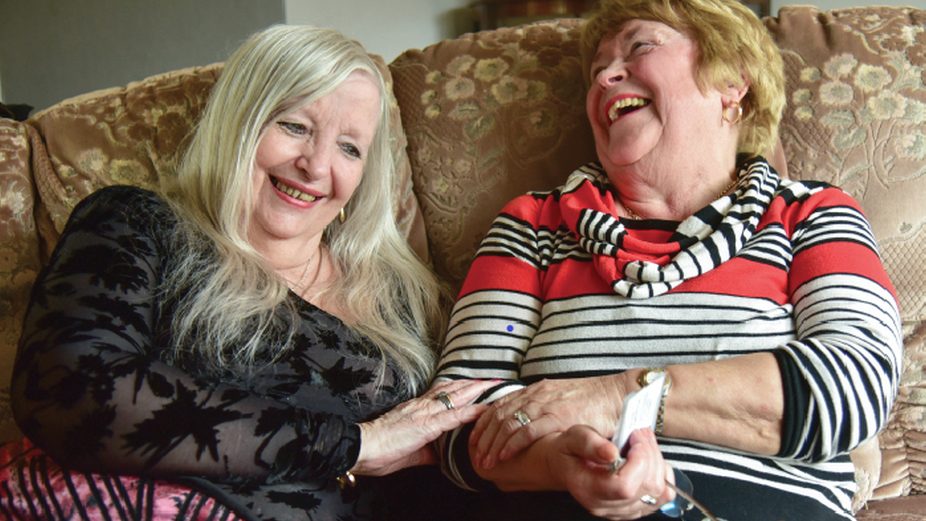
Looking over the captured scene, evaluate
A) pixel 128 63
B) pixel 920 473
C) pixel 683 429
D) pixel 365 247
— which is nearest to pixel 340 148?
pixel 365 247

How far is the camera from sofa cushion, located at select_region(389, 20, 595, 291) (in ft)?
5.16

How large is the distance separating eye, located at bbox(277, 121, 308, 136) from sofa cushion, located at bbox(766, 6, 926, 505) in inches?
40.9

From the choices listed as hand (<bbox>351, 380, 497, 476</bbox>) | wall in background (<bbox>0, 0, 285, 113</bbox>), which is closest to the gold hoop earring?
hand (<bbox>351, 380, 497, 476</bbox>)

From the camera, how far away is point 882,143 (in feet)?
4.61

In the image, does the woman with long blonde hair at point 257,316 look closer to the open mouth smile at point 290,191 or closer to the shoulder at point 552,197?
the open mouth smile at point 290,191

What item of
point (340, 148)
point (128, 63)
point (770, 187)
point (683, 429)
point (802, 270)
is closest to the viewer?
point (683, 429)

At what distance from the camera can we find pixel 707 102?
4.15 ft

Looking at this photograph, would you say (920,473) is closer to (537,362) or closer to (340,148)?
(537,362)

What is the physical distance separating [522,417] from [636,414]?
30 centimetres

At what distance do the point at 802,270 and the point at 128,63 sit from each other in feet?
10.7

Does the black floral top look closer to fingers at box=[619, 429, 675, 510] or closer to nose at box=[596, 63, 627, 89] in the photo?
fingers at box=[619, 429, 675, 510]

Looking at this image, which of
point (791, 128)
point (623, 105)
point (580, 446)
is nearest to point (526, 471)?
point (580, 446)

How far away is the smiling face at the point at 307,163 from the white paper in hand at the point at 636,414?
0.77 m

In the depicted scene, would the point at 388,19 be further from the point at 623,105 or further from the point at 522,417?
the point at 522,417
